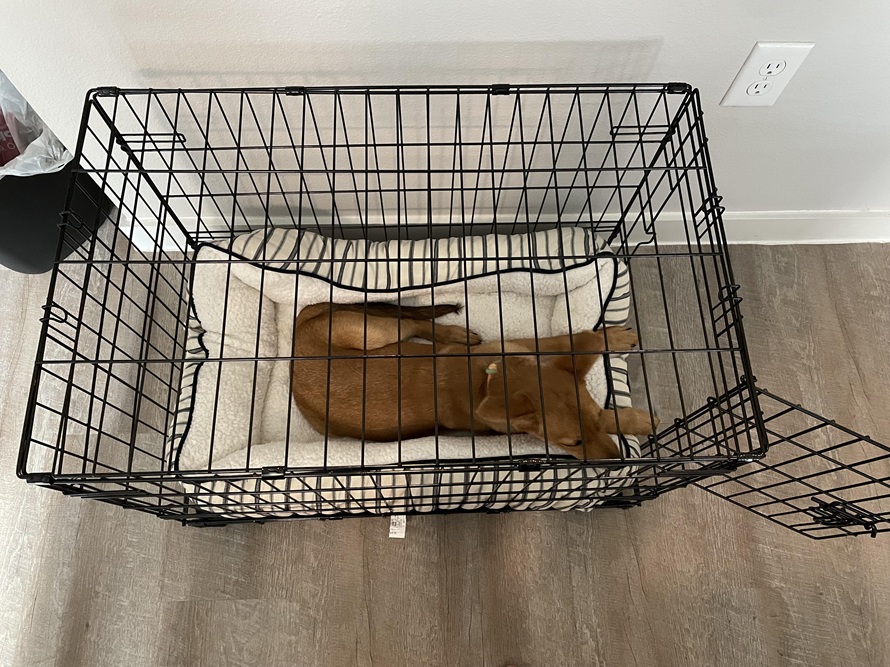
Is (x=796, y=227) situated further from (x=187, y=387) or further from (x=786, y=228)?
(x=187, y=387)

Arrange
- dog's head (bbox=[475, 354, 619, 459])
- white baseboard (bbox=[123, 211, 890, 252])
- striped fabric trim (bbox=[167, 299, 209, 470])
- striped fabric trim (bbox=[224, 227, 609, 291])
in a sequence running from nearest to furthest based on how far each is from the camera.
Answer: dog's head (bbox=[475, 354, 619, 459]) → striped fabric trim (bbox=[167, 299, 209, 470]) → striped fabric trim (bbox=[224, 227, 609, 291]) → white baseboard (bbox=[123, 211, 890, 252])

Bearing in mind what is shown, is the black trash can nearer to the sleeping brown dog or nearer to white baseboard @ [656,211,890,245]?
the sleeping brown dog

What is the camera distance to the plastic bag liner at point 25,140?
1.52m

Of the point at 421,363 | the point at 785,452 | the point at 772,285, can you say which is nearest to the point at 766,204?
the point at 772,285

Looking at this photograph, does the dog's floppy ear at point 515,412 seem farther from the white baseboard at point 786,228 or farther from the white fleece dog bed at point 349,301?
the white baseboard at point 786,228

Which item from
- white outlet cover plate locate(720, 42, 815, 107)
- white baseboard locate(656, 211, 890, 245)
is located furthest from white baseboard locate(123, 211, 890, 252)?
white outlet cover plate locate(720, 42, 815, 107)

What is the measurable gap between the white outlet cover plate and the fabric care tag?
51.6 inches

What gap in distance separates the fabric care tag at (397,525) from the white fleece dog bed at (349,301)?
9 cm

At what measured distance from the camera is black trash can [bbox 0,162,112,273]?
1.64 m

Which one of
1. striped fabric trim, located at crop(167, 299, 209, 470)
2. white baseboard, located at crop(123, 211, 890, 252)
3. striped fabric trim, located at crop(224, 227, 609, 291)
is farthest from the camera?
white baseboard, located at crop(123, 211, 890, 252)

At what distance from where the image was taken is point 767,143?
1548 mm

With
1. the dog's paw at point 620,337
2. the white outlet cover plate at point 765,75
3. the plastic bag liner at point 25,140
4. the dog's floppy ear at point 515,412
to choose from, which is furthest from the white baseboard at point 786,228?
the dog's floppy ear at point 515,412

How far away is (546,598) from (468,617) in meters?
0.21

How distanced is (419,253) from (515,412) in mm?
552
